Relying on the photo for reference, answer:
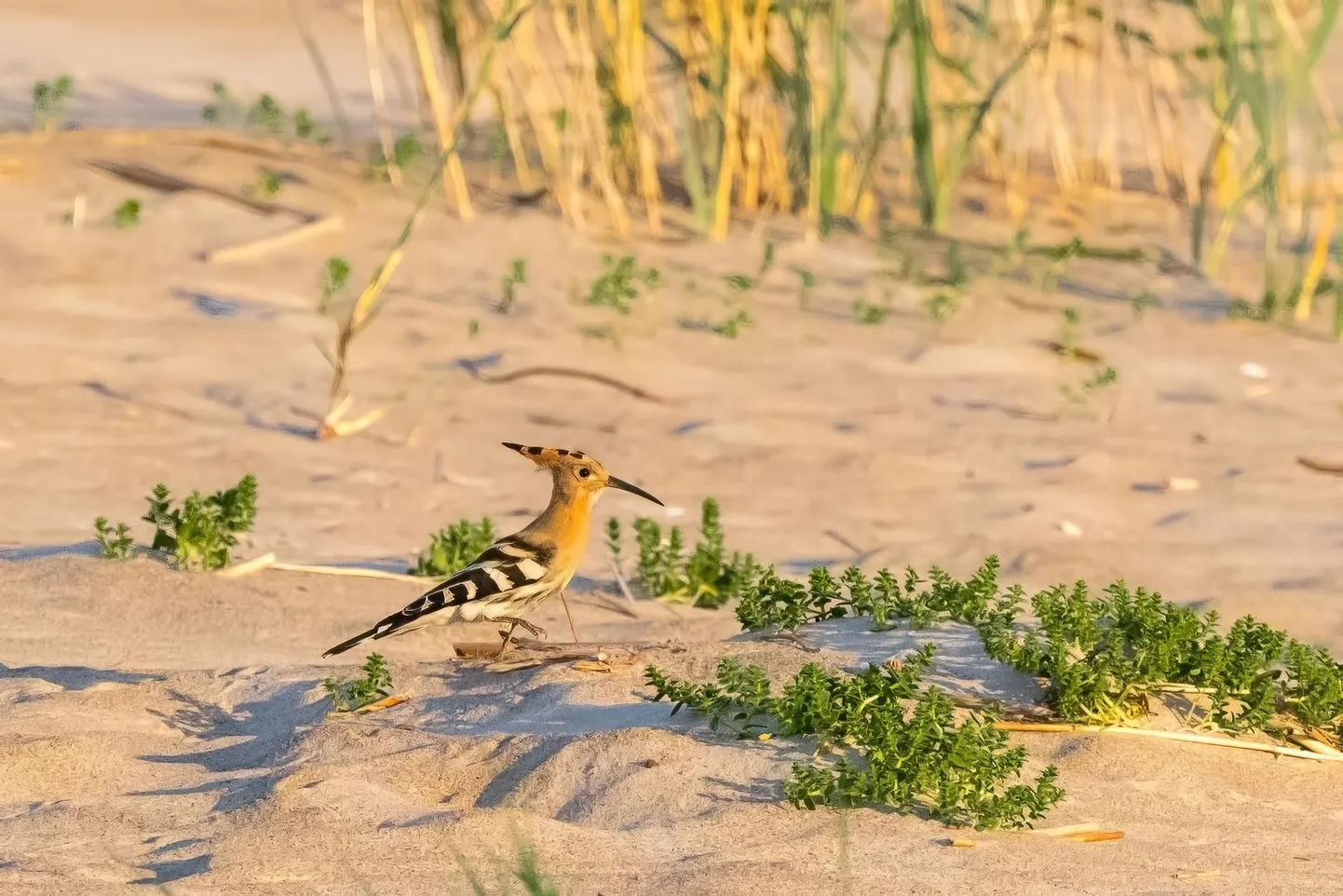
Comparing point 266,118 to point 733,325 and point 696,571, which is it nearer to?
point 733,325

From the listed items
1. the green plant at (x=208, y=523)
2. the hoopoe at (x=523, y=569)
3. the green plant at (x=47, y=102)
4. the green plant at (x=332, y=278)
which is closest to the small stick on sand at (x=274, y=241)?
the green plant at (x=332, y=278)

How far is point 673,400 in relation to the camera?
7703 millimetres

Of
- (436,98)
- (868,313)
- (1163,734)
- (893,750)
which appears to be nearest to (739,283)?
(868,313)

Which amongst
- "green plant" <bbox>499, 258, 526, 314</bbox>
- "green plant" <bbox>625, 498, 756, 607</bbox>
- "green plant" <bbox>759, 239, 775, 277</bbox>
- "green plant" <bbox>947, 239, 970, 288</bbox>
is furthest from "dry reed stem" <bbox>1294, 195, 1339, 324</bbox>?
"green plant" <bbox>625, 498, 756, 607</bbox>

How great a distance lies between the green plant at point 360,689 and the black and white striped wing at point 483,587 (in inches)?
2.6

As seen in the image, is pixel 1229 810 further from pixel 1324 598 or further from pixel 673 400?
pixel 673 400

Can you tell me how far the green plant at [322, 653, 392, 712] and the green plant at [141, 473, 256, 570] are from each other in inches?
53.1

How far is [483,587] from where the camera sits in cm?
431

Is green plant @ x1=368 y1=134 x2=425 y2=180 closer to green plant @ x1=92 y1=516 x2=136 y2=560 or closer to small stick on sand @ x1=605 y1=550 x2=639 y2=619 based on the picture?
small stick on sand @ x1=605 y1=550 x2=639 y2=619

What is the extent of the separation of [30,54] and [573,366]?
8.81 meters

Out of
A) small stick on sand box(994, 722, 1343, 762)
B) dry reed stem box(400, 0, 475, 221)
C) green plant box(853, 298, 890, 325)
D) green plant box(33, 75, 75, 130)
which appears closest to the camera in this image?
small stick on sand box(994, 722, 1343, 762)

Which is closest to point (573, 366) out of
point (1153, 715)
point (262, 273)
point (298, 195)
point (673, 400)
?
point (673, 400)

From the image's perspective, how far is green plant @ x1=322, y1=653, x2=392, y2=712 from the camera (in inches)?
162

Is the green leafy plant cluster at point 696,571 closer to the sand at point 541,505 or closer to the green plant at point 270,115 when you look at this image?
the sand at point 541,505
